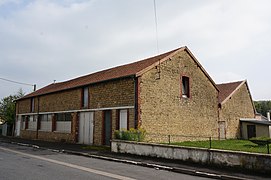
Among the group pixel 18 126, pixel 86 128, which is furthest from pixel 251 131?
pixel 18 126

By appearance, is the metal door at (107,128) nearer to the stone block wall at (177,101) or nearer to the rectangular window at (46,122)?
the stone block wall at (177,101)

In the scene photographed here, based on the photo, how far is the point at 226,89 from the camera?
30.8 meters

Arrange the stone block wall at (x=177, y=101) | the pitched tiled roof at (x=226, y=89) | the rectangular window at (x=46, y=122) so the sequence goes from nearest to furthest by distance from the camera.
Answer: the stone block wall at (x=177, y=101) → the rectangular window at (x=46, y=122) → the pitched tiled roof at (x=226, y=89)

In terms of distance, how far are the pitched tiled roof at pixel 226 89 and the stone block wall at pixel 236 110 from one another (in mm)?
498

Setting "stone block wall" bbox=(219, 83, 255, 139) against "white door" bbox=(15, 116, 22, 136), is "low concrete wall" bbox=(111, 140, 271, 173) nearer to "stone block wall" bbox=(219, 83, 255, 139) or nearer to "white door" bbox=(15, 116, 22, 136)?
"stone block wall" bbox=(219, 83, 255, 139)

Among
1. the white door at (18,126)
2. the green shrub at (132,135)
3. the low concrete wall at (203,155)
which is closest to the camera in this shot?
the low concrete wall at (203,155)

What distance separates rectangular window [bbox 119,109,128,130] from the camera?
17312 millimetres

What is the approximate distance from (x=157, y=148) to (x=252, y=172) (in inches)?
180

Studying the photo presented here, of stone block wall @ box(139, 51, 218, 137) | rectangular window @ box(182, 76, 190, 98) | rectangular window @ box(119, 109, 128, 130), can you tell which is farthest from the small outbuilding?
rectangular window @ box(119, 109, 128, 130)

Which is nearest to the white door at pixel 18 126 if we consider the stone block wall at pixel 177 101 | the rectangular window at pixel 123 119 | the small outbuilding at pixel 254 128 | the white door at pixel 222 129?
the rectangular window at pixel 123 119

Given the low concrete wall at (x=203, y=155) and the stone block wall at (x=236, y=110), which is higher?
the stone block wall at (x=236, y=110)

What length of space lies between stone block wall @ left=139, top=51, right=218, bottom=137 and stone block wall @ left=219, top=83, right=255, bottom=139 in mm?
2715

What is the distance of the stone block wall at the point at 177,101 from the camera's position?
1750 cm

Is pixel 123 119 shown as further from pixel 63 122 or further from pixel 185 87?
pixel 63 122
